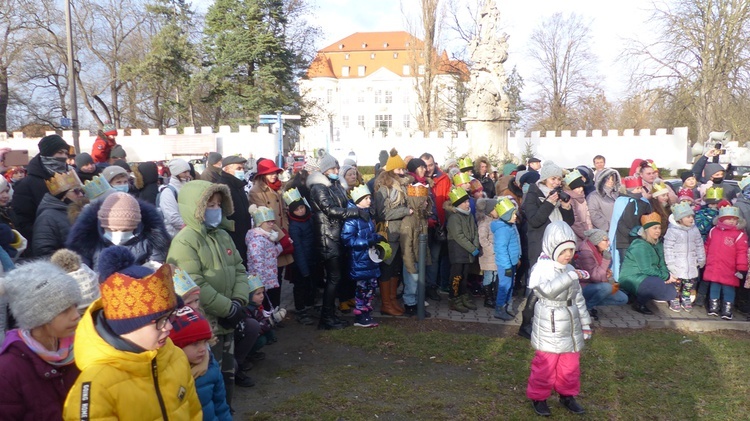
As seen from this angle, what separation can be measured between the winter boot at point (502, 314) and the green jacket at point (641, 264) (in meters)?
1.70

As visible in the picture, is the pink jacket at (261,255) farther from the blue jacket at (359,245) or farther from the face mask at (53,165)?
the face mask at (53,165)

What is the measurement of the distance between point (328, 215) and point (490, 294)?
2.66 meters

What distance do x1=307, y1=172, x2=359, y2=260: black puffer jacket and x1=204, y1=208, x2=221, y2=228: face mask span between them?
2.49 m

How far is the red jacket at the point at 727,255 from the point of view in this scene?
7223 mm

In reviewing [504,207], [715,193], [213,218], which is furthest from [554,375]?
[715,193]

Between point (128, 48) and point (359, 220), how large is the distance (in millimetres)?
42295

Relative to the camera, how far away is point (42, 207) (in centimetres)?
→ 464

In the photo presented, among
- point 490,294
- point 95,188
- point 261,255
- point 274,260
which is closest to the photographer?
point 95,188

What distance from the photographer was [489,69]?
18.6 m

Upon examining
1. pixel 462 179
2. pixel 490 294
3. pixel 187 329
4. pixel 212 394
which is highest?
pixel 462 179

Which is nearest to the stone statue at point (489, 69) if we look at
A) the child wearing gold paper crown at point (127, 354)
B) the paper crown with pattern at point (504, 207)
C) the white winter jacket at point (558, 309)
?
the paper crown with pattern at point (504, 207)

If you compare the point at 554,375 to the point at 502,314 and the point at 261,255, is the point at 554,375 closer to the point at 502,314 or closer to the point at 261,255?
the point at 502,314

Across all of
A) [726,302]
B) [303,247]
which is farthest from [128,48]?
[726,302]

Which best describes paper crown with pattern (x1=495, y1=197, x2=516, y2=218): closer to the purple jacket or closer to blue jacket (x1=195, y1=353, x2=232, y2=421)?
blue jacket (x1=195, y1=353, x2=232, y2=421)
